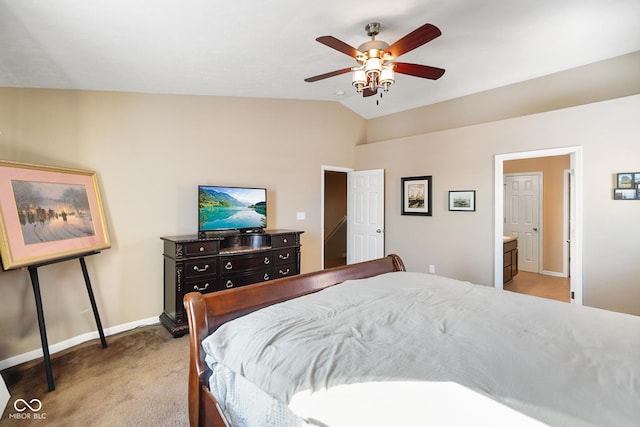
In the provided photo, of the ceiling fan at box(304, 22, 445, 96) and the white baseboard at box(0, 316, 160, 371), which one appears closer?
the ceiling fan at box(304, 22, 445, 96)

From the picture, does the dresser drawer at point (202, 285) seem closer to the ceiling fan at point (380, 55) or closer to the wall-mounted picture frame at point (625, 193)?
the ceiling fan at point (380, 55)

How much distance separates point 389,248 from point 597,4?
3645 mm

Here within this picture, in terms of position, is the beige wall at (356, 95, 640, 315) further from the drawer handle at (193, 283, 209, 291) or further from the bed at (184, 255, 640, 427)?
the drawer handle at (193, 283, 209, 291)

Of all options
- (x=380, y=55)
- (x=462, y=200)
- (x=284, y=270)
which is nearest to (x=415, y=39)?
(x=380, y=55)

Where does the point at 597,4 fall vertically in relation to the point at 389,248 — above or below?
above

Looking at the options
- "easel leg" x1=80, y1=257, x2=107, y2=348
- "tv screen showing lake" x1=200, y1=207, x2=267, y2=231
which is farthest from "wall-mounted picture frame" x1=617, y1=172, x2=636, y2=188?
"easel leg" x1=80, y1=257, x2=107, y2=348

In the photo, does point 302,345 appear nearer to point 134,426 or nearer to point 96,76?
point 134,426

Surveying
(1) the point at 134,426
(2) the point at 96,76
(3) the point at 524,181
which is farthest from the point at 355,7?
(3) the point at 524,181

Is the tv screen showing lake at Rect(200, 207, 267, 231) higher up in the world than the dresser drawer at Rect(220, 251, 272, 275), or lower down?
higher up

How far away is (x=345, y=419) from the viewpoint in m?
0.97

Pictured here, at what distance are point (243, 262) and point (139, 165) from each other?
160 centimetres

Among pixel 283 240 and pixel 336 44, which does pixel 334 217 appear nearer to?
pixel 283 240

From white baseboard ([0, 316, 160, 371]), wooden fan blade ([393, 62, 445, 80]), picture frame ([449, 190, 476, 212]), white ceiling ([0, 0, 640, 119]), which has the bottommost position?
white baseboard ([0, 316, 160, 371])

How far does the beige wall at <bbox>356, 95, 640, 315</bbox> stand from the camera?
3162mm
